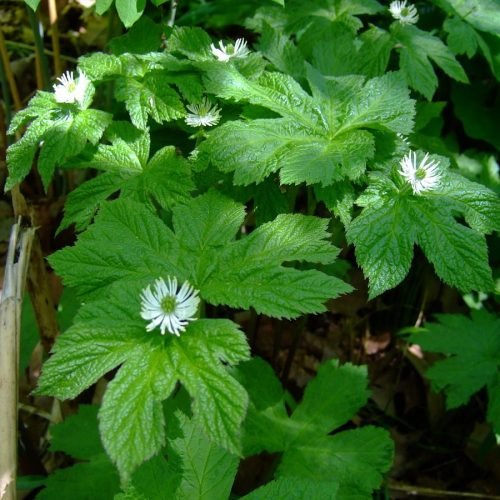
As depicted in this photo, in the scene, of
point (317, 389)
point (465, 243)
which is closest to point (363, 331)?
point (317, 389)

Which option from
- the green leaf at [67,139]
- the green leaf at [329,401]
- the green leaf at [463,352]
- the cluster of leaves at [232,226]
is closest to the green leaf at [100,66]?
the cluster of leaves at [232,226]

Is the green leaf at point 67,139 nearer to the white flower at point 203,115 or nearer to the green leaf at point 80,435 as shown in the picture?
the white flower at point 203,115

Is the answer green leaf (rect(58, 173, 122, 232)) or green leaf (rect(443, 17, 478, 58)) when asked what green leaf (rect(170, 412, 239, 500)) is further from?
green leaf (rect(443, 17, 478, 58))

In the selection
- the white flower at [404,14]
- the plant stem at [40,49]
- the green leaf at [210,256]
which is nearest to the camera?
the green leaf at [210,256]

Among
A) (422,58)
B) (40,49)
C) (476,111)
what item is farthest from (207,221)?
(476,111)

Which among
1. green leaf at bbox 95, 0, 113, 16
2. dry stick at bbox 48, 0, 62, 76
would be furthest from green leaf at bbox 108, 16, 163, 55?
dry stick at bbox 48, 0, 62, 76

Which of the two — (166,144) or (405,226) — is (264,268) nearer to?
(405,226)
